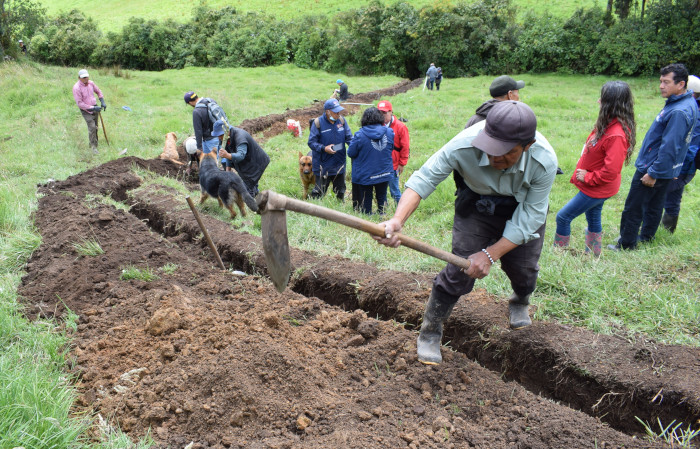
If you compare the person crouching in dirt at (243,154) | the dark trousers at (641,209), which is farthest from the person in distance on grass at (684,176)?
the person crouching in dirt at (243,154)

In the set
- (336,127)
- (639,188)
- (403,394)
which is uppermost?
(336,127)

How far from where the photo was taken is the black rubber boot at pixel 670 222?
6211 millimetres

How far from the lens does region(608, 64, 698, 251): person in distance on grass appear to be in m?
5.02

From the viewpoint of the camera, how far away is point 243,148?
7309 millimetres

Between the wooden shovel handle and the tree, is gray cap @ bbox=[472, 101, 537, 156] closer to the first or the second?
the wooden shovel handle

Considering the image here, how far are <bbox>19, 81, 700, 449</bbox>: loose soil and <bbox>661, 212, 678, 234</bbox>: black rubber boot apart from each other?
10.7 ft

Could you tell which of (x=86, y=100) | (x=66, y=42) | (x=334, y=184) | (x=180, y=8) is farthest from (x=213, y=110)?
(x=180, y=8)

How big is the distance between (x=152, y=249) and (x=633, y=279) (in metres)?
5.14

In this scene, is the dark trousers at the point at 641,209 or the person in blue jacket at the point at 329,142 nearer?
the dark trousers at the point at 641,209

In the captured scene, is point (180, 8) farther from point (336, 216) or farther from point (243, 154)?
point (336, 216)

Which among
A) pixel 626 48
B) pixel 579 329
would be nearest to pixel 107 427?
pixel 579 329

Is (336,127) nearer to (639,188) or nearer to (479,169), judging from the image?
(639,188)

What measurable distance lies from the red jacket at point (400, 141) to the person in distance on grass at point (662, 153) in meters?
3.56

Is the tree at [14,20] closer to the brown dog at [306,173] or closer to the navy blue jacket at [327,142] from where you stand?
the brown dog at [306,173]
